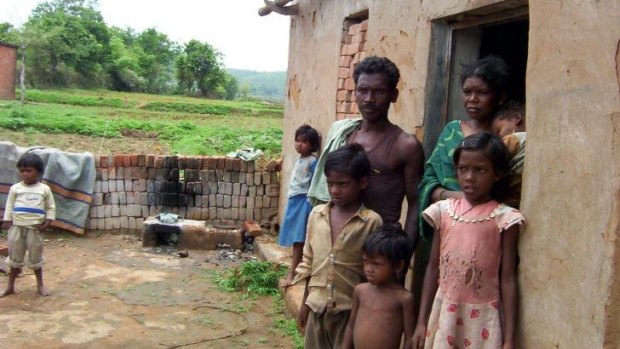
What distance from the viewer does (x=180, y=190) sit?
790cm

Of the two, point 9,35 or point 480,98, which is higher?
point 9,35

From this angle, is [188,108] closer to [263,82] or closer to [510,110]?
[510,110]

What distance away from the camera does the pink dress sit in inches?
82.4

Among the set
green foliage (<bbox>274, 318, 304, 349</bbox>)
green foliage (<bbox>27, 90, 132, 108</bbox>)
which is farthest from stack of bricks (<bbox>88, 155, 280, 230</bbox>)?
green foliage (<bbox>27, 90, 132, 108</bbox>)

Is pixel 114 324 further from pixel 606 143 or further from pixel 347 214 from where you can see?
pixel 606 143

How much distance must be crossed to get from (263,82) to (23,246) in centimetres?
15302

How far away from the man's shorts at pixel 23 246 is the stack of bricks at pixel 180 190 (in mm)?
2520

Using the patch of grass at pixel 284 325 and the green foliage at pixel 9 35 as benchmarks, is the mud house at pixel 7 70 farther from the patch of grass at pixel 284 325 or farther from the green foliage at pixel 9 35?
the patch of grass at pixel 284 325

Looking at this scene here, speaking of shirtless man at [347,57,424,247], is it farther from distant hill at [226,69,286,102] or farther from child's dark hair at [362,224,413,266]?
distant hill at [226,69,286,102]

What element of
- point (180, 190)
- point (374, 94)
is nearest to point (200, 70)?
point (180, 190)

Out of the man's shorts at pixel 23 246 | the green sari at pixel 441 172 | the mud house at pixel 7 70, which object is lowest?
the man's shorts at pixel 23 246

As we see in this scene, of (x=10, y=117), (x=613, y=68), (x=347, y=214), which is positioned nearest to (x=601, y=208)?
(x=613, y=68)

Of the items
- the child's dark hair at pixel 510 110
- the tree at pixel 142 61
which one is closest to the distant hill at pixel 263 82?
the tree at pixel 142 61

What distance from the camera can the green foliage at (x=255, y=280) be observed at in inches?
216
